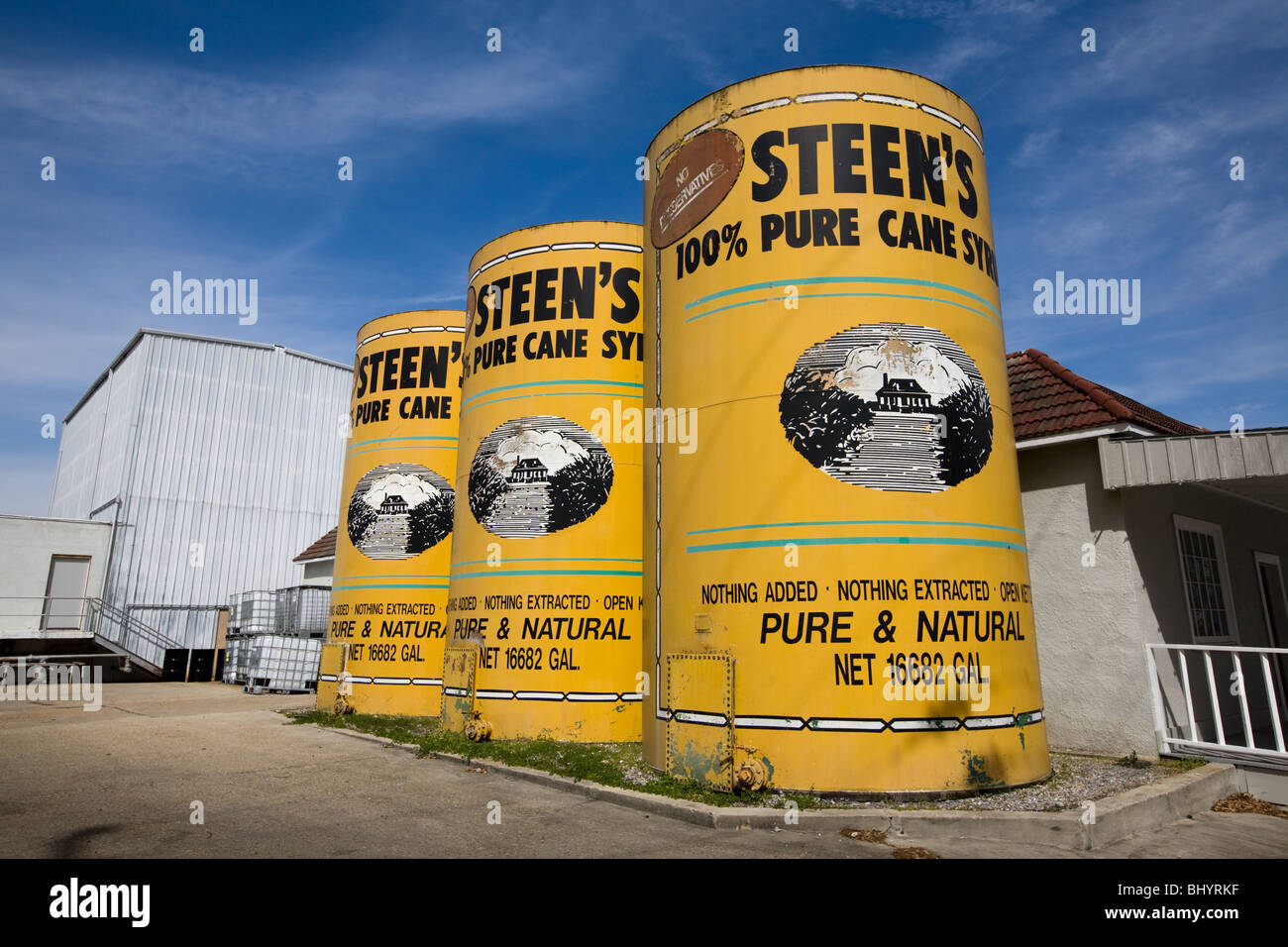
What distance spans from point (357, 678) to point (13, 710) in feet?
21.9

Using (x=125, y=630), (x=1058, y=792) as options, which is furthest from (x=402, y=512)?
(x=125, y=630)

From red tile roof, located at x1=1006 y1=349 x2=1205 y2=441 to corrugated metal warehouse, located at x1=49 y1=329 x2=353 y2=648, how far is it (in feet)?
99.2

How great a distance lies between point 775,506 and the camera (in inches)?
299

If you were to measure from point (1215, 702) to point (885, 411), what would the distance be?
4.25 meters

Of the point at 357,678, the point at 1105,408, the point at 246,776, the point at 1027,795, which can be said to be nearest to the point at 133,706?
the point at 357,678

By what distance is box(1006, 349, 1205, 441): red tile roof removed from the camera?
9750mm

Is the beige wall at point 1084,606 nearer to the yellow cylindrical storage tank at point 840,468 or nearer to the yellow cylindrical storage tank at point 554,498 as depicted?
the yellow cylindrical storage tank at point 840,468

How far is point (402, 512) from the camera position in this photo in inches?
577

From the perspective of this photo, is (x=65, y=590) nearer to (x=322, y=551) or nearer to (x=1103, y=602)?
(x=322, y=551)

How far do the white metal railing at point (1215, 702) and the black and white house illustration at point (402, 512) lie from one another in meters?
11.1

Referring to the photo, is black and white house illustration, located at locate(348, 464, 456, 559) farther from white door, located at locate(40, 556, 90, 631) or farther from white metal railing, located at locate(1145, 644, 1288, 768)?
white door, located at locate(40, 556, 90, 631)

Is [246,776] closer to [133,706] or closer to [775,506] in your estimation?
[775,506]

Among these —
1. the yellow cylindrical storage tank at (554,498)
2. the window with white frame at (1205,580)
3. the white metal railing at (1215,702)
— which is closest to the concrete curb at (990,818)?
the white metal railing at (1215,702)

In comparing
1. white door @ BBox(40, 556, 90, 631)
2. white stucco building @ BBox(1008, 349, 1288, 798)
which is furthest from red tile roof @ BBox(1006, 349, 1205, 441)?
white door @ BBox(40, 556, 90, 631)
